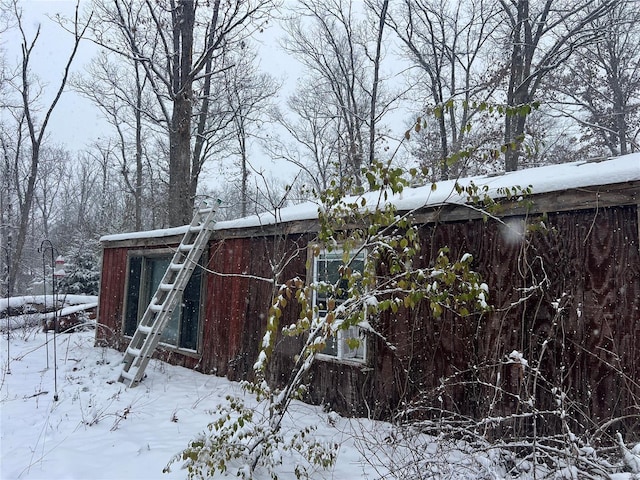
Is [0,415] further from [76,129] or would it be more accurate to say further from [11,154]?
[76,129]

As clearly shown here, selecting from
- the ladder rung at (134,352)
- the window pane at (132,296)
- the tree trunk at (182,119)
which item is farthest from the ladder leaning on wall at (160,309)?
the tree trunk at (182,119)

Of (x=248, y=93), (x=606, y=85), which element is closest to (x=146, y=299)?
(x=248, y=93)

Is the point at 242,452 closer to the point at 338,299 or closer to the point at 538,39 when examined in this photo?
the point at 338,299

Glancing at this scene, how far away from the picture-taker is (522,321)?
3814 millimetres

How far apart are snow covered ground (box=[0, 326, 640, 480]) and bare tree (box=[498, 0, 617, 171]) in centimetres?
1088

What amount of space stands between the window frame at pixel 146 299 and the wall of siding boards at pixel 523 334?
Answer: 2.37m

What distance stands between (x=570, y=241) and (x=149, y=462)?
386 cm

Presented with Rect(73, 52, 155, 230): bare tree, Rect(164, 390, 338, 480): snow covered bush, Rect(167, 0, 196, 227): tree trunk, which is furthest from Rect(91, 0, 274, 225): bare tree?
Rect(164, 390, 338, 480): snow covered bush

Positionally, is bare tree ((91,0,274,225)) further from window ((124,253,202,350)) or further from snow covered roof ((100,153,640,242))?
snow covered roof ((100,153,640,242))

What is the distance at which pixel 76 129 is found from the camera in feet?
121

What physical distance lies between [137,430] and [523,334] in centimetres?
367

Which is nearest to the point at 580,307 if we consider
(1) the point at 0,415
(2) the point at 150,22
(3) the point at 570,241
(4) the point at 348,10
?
(3) the point at 570,241

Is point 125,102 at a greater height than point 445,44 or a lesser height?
lesser

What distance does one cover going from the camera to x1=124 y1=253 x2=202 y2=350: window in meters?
7.24
